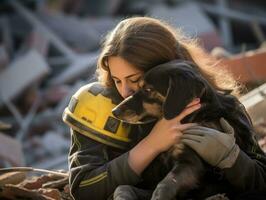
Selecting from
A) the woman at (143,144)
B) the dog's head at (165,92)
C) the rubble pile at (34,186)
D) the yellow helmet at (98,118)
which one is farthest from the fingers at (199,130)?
the rubble pile at (34,186)

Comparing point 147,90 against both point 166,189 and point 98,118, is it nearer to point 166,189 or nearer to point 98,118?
point 98,118

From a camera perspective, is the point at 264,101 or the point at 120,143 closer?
the point at 120,143

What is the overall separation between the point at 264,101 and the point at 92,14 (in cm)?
845

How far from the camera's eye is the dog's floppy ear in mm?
3344

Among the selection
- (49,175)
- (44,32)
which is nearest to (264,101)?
(49,175)

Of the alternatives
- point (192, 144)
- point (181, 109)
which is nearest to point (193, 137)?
point (192, 144)

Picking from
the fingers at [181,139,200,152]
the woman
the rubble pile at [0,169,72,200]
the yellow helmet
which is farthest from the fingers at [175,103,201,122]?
the rubble pile at [0,169,72,200]

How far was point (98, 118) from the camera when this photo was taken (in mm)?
3637

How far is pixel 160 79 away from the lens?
338cm

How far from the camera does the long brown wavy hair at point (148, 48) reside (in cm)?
348

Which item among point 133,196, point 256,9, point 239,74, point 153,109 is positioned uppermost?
point 153,109

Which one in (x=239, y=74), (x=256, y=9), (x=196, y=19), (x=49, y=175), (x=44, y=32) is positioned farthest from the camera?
(x=256, y=9)

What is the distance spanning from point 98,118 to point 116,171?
0.94 feet

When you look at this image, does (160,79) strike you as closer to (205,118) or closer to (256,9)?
(205,118)
